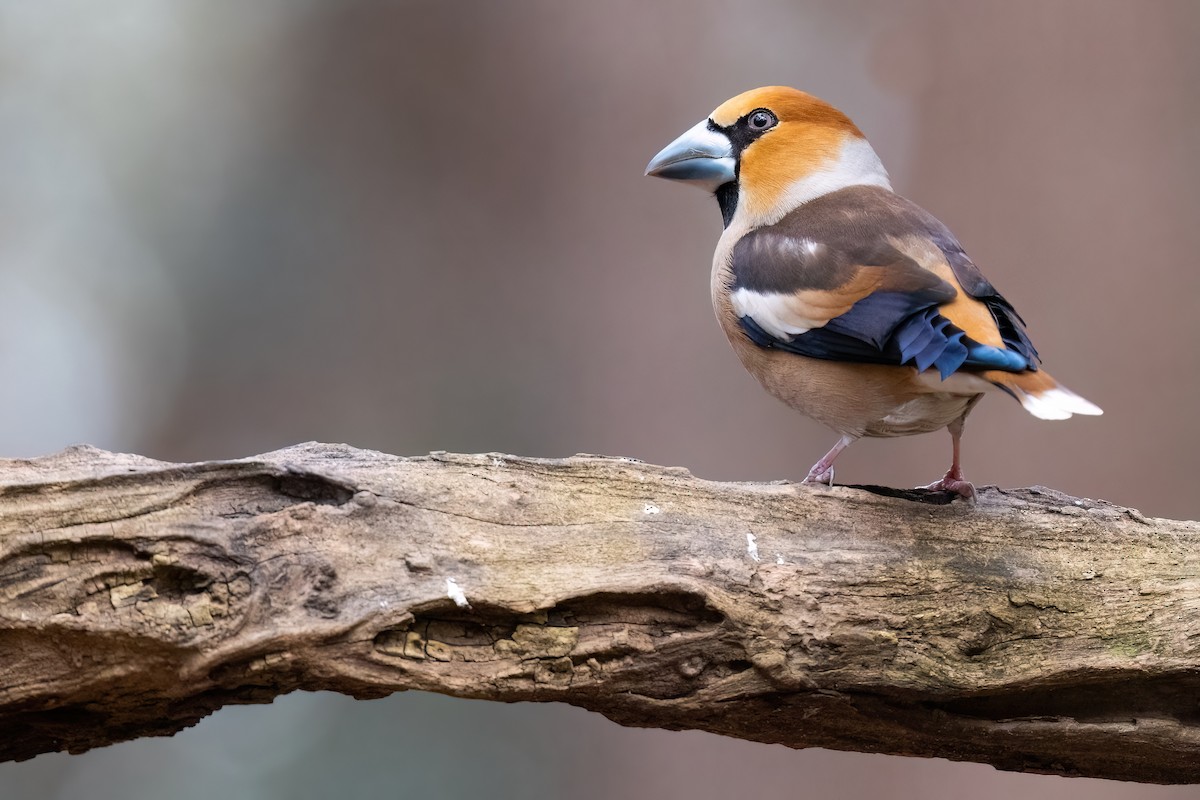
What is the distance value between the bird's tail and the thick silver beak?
0.95m

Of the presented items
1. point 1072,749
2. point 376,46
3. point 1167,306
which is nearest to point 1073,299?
point 1167,306

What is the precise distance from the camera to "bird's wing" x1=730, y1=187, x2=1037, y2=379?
1886 millimetres

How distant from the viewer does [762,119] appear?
2.56 m

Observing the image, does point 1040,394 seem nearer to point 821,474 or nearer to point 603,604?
point 821,474

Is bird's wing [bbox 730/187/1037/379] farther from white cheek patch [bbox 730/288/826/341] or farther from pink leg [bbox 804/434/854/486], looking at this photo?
pink leg [bbox 804/434/854/486]

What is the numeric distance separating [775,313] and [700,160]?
0.57 m

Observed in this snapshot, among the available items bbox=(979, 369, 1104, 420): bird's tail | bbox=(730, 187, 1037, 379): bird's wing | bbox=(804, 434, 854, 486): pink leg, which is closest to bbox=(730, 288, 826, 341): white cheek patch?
bbox=(730, 187, 1037, 379): bird's wing

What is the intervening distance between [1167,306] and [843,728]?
2858 millimetres

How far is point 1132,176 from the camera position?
4035mm

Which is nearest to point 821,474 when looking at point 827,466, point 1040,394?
point 827,466

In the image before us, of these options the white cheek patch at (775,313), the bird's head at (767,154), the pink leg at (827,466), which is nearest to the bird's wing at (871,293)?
the white cheek patch at (775,313)

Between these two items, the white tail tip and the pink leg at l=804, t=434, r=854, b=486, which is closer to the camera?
the white tail tip

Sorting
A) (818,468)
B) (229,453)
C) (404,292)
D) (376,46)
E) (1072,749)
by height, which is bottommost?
(1072,749)

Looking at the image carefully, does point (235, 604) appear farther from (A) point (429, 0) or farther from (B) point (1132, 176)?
(B) point (1132, 176)
